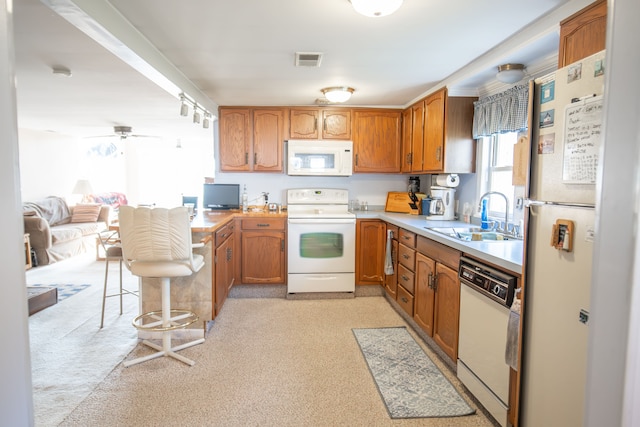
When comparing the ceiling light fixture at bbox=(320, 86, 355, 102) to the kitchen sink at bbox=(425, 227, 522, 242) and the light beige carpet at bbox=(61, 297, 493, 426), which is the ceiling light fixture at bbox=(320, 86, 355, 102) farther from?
the light beige carpet at bbox=(61, 297, 493, 426)

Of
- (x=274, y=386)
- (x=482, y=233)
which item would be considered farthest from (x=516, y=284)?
(x=274, y=386)

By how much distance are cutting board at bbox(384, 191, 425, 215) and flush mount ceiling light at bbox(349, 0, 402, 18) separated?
264 cm

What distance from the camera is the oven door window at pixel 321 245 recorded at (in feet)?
12.7

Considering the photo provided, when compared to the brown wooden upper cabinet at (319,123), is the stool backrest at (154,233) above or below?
below

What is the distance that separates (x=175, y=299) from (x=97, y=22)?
2.01 metres

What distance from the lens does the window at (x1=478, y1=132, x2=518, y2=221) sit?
2945 mm

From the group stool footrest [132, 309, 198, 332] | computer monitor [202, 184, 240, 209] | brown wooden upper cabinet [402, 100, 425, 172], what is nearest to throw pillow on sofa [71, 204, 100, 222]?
computer monitor [202, 184, 240, 209]

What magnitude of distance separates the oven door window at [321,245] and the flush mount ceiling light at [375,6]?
2.46m

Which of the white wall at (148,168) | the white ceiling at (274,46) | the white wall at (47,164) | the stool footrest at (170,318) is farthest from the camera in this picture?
the white wall at (148,168)

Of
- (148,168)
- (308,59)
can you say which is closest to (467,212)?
(308,59)

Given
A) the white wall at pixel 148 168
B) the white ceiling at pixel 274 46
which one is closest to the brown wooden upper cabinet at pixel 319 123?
the white ceiling at pixel 274 46

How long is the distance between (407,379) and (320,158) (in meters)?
2.60

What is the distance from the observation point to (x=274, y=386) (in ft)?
7.29

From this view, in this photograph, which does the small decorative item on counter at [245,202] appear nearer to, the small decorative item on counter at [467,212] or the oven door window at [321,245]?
Answer: the oven door window at [321,245]
